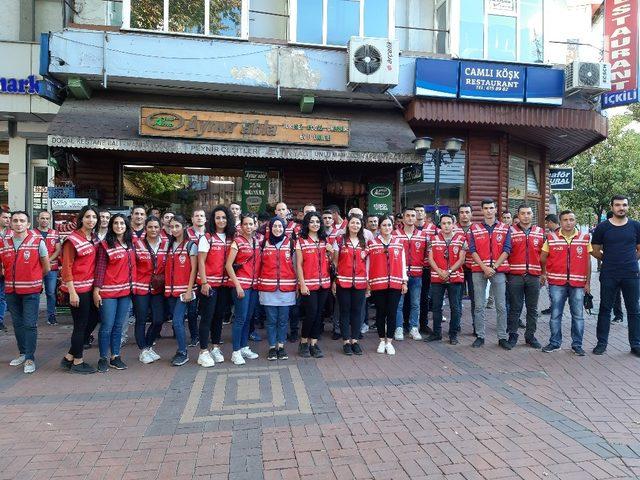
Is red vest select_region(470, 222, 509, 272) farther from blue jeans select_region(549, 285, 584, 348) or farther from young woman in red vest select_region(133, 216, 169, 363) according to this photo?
young woman in red vest select_region(133, 216, 169, 363)

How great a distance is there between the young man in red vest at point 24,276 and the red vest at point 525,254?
6.39m

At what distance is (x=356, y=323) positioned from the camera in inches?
253

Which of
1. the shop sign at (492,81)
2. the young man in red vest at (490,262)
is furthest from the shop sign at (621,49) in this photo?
the young man in red vest at (490,262)

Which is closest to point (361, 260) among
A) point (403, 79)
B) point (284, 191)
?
A: point (284, 191)

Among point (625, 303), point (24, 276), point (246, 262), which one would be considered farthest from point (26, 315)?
point (625, 303)

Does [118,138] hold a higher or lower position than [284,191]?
higher

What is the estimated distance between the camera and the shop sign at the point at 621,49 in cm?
1170

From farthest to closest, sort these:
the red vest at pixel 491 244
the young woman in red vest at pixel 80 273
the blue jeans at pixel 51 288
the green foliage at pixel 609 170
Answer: the green foliage at pixel 609 170
the blue jeans at pixel 51 288
the red vest at pixel 491 244
the young woman in red vest at pixel 80 273

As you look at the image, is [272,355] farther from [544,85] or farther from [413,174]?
[544,85]

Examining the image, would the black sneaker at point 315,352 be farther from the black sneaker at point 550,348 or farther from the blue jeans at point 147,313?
the black sneaker at point 550,348

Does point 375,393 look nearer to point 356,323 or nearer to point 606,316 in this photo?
point 356,323

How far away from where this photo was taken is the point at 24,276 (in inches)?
218

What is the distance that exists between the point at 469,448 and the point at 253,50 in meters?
9.45

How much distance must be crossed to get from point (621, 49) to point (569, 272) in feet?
29.3
